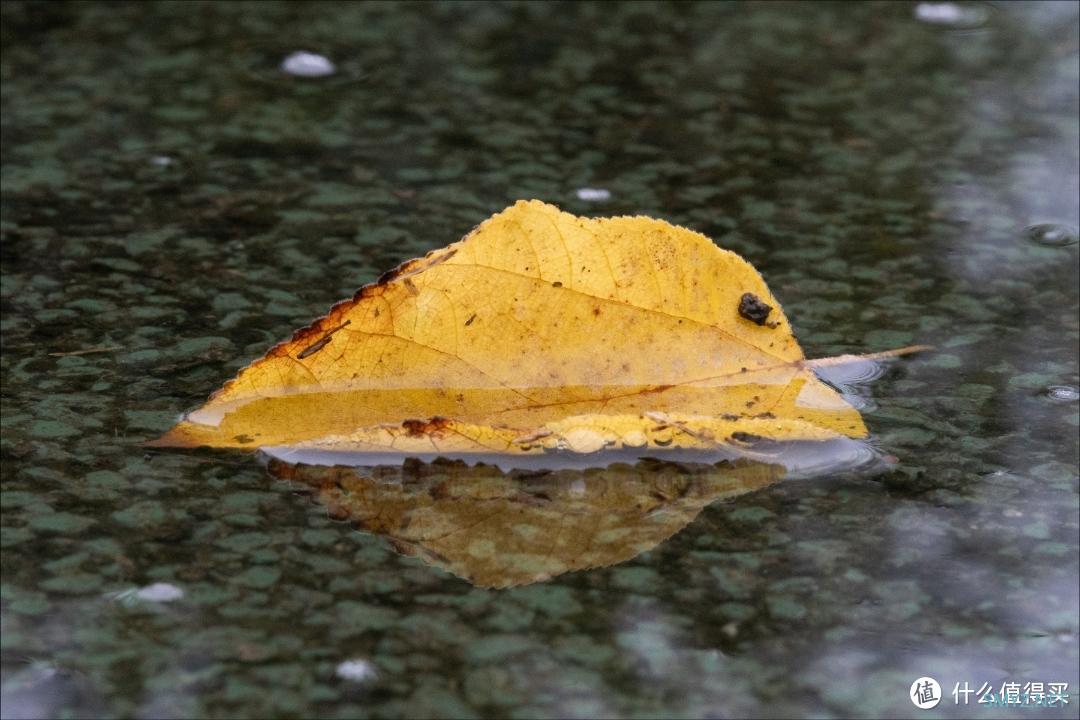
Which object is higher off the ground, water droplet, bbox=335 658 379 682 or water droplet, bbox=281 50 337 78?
water droplet, bbox=281 50 337 78

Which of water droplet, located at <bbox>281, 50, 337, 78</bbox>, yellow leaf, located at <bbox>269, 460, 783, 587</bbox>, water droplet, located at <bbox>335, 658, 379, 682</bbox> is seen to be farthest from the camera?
water droplet, located at <bbox>281, 50, 337, 78</bbox>

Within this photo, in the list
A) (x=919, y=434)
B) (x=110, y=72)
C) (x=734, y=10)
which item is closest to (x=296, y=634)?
(x=919, y=434)

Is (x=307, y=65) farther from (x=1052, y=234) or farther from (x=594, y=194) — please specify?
(x=1052, y=234)

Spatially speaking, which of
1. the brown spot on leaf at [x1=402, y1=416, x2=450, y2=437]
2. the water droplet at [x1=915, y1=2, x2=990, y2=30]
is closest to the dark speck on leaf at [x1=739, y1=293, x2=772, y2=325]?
the brown spot on leaf at [x1=402, y1=416, x2=450, y2=437]

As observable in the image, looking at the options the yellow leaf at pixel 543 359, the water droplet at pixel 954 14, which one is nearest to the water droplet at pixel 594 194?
the yellow leaf at pixel 543 359

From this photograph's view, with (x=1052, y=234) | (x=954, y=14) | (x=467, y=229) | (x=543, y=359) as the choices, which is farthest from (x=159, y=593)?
(x=954, y=14)

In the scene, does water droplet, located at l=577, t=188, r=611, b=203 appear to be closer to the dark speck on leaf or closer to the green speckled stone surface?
the green speckled stone surface

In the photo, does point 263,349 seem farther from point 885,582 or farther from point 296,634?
point 885,582

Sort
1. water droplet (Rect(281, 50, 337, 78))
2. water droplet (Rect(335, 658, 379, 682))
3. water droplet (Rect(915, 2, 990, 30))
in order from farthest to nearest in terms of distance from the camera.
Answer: water droplet (Rect(915, 2, 990, 30)) < water droplet (Rect(281, 50, 337, 78)) < water droplet (Rect(335, 658, 379, 682))
